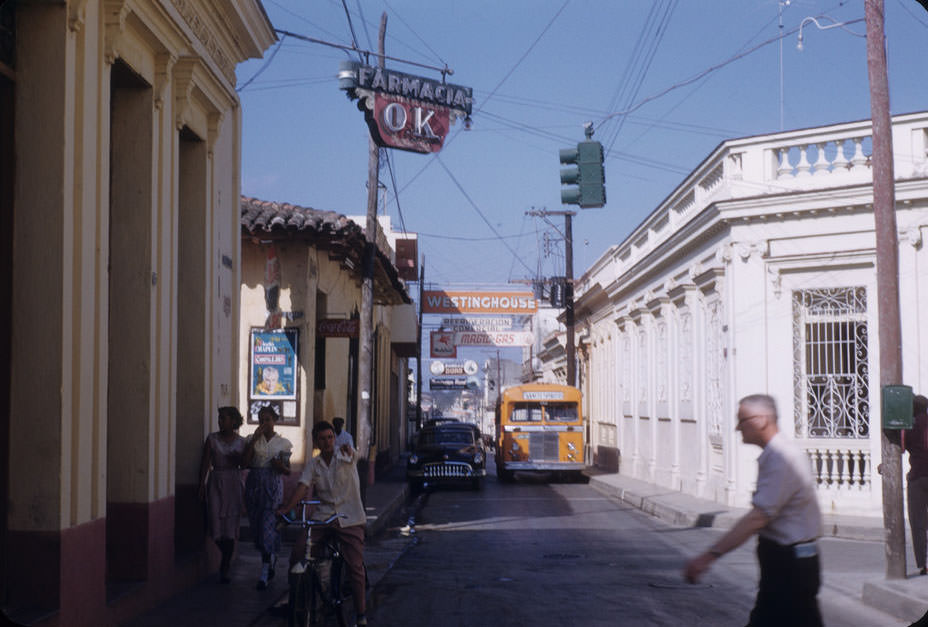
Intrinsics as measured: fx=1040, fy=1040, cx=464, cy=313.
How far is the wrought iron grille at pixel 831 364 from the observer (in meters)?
18.5

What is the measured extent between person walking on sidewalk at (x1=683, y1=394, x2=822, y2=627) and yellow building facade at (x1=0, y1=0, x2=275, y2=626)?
4564mm

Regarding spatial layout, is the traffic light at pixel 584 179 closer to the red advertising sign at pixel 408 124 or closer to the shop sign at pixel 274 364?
the red advertising sign at pixel 408 124

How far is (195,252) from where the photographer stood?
37.2 feet

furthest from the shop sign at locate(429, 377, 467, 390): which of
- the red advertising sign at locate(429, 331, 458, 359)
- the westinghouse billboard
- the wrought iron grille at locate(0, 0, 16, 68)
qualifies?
the wrought iron grille at locate(0, 0, 16, 68)

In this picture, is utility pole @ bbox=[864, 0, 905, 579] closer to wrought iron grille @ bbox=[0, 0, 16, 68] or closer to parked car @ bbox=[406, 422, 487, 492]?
wrought iron grille @ bbox=[0, 0, 16, 68]

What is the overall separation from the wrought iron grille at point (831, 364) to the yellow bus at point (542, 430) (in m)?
11.6

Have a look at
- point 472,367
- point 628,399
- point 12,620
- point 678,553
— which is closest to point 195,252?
point 12,620

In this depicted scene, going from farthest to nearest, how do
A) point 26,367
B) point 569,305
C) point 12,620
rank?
point 569,305
point 26,367
point 12,620

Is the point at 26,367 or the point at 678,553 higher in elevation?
the point at 26,367

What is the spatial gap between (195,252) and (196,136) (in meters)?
1.34

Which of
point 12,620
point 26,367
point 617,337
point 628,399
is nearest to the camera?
point 12,620

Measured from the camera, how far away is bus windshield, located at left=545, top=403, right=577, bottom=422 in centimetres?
3050

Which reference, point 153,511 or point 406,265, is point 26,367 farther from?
point 406,265

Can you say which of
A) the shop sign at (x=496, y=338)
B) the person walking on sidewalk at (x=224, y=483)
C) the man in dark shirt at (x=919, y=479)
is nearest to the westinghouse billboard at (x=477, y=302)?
the shop sign at (x=496, y=338)
